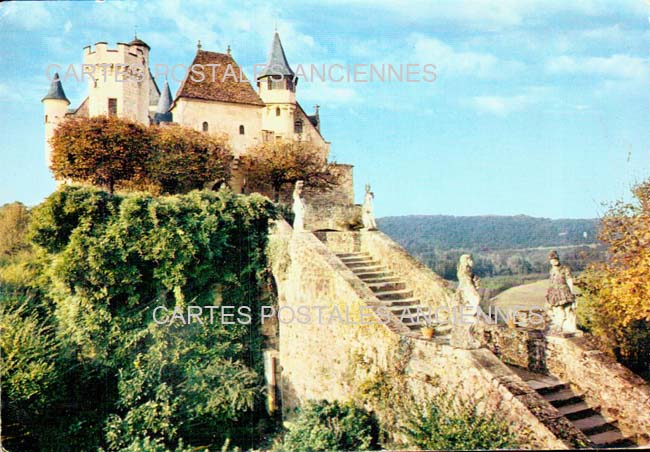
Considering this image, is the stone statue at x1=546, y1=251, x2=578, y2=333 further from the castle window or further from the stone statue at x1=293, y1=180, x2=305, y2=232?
the castle window

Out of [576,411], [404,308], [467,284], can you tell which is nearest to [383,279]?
[404,308]

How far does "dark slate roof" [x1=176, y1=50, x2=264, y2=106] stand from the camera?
52.2 ft

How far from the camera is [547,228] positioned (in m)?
10.8

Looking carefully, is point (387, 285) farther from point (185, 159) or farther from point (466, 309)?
point (185, 159)

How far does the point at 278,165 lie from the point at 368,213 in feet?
12.1

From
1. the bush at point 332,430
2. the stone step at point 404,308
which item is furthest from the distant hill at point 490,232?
the bush at point 332,430

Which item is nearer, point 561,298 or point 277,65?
point 561,298

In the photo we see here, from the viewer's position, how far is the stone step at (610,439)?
7113 mm

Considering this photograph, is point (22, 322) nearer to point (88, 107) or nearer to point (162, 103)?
point (88, 107)

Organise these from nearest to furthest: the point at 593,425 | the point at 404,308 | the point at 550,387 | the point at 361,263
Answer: the point at 593,425, the point at 550,387, the point at 404,308, the point at 361,263

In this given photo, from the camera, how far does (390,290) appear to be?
10883 mm

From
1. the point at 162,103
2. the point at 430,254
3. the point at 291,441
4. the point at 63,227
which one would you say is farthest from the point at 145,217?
the point at 162,103

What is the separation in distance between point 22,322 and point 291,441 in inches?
217

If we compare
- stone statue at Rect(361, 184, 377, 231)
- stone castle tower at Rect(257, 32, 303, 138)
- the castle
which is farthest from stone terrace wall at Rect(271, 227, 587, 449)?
the castle
